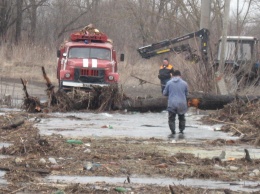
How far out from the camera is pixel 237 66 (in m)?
27.8

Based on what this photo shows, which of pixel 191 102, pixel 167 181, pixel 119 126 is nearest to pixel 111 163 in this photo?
pixel 167 181

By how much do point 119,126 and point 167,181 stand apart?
8.69 metres

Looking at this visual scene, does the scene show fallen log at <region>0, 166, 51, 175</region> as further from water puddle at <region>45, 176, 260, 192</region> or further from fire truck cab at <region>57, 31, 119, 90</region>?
fire truck cab at <region>57, 31, 119, 90</region>

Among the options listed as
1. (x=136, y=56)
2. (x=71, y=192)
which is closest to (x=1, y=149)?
(x=71, y=192)

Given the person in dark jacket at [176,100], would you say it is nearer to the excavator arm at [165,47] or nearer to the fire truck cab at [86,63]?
the fire truck cab at [86,63]

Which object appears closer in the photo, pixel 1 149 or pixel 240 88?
pixel 1 149

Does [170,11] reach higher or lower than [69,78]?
higher

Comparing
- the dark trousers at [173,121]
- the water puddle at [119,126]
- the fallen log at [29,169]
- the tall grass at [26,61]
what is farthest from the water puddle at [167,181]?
the tall grass at [26,61]

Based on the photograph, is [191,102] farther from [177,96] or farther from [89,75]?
[177,96]

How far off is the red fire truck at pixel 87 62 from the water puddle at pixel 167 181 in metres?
16.0

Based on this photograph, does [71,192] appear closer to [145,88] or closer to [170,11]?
[145,88]

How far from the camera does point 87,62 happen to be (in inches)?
1074

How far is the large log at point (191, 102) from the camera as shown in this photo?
23.5m

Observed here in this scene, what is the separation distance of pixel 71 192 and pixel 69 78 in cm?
Result: 1806
